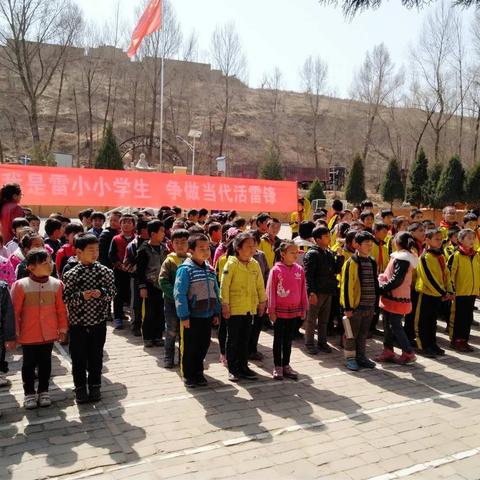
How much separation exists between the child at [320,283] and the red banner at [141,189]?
17.2ft

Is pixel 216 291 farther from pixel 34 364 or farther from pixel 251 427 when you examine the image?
pixel 34 364

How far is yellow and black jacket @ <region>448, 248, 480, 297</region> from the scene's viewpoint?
258 inches

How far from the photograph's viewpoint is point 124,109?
60.7 metres

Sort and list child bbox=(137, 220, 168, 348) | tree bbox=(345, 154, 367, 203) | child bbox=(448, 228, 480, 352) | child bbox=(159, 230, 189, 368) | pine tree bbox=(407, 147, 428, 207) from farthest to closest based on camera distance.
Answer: tree bbox=(345, 154, 367, 203) < pine tree bbox=(407, 147, 428, 207) < child bbox=(448, 228, 480, 352) < child bbox=(137, 220, 168, 348) < child bbox=(159, 230, 189, 368)

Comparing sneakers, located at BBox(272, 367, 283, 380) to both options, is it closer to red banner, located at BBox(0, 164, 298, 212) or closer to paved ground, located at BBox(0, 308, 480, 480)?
paved ground, located at BBox(0, 308, 480, 480)

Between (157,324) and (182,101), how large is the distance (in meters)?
57.2

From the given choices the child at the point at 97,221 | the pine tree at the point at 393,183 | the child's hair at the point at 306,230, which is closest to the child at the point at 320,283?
the child's hair at the point at 306,230

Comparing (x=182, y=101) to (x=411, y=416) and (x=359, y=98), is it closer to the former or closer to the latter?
(x=359, y=98)

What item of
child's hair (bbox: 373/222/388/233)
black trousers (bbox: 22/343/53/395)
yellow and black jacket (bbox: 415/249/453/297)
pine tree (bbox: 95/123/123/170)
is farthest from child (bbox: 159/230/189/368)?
pine tree (bbox: 95/123/123/170)

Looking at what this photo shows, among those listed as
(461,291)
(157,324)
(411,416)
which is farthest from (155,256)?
(461,291)

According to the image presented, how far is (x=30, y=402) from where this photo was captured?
438 centimetres

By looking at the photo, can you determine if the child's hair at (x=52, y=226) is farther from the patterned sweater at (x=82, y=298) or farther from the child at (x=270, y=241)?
the child at (x=270, y=241)

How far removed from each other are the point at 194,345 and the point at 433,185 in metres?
31.3

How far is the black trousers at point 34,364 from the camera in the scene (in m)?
4.42
